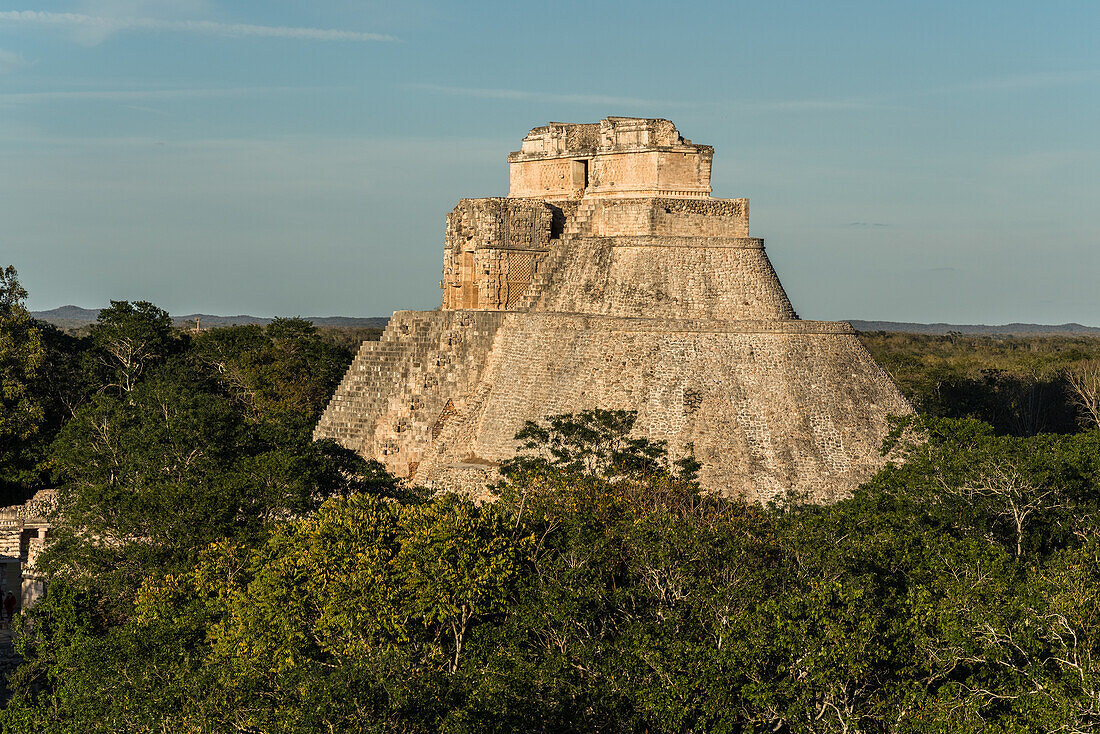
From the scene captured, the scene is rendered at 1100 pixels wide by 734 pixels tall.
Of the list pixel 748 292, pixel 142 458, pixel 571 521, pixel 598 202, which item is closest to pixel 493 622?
pixel 571 521

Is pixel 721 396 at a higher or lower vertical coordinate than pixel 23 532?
higher

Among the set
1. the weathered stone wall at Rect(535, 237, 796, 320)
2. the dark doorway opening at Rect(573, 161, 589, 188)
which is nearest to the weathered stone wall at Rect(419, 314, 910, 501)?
the weathered stone wall at Rect(535, 237, 796, 320)

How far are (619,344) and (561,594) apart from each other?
11633 mm

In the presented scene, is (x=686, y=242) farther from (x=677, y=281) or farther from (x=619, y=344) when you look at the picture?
(x=619, y=344)

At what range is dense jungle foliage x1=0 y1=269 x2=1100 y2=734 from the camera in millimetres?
17484

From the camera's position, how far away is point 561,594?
2006 centimetres

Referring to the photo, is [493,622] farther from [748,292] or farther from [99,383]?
[99,383]

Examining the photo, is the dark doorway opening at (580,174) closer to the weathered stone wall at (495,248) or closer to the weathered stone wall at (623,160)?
the weathered stone wall at (623,160)

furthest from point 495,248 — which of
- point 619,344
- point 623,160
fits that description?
point 619,344

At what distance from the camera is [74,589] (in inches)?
1019

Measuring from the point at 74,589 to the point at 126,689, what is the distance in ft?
21.7

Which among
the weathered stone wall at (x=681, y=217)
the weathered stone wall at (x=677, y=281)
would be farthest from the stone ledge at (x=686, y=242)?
the weathered stone wall at (x=681, y=217)

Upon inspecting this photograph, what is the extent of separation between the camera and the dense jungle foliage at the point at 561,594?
17484 millimetres

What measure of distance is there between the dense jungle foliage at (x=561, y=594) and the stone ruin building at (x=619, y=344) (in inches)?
50.9
